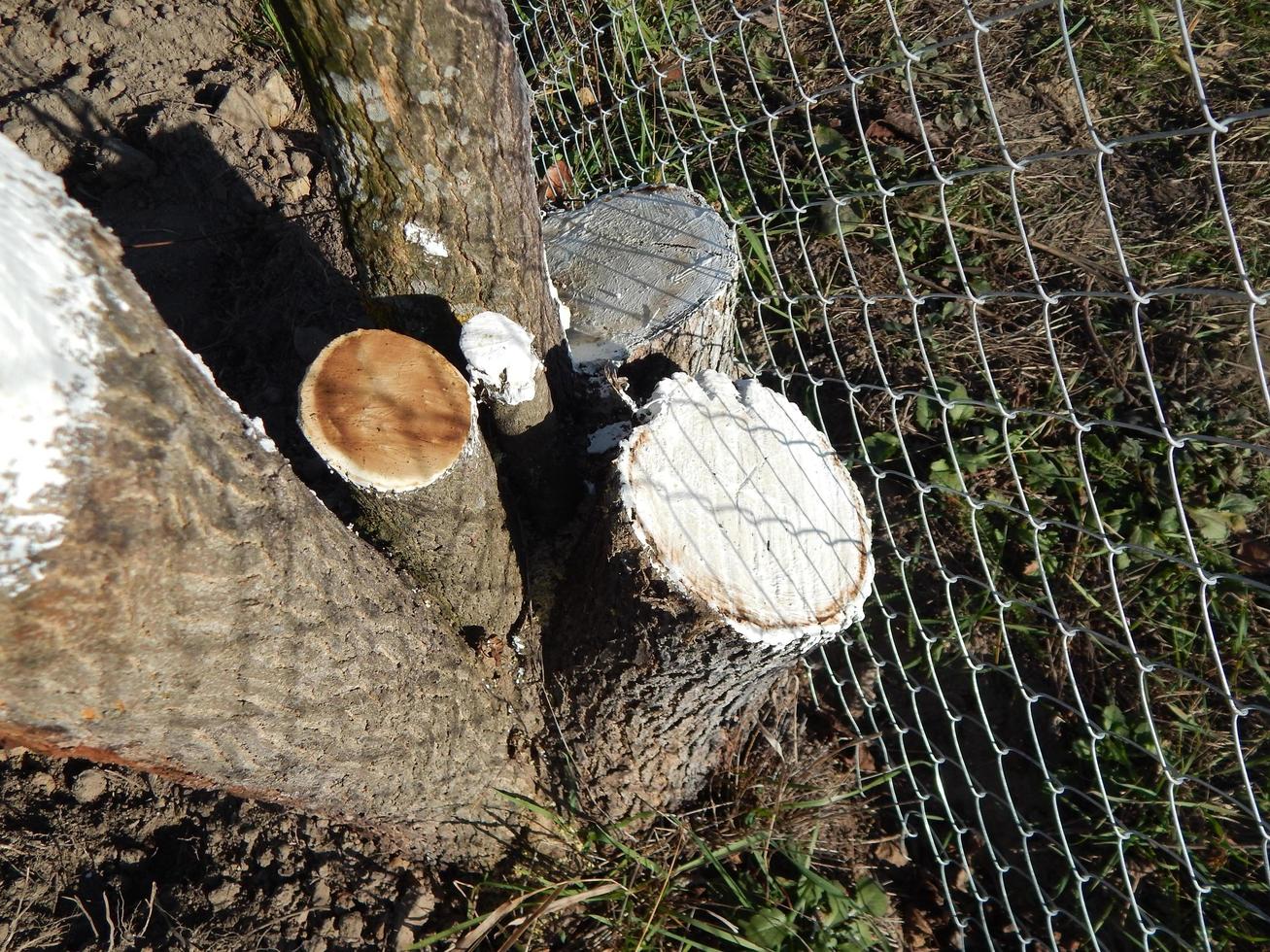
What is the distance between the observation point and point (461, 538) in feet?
5.04

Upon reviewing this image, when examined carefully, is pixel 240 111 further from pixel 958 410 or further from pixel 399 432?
pixel 958 410

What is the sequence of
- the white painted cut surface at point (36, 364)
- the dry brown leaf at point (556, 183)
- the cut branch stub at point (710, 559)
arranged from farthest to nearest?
the dry brown leaf at point (556, 183) < the cut branch stub at point (710, 559) < the white painted cut surface at point (36, 364)

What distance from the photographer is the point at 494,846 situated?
70.9 inches

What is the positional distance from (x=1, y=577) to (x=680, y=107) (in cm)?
270

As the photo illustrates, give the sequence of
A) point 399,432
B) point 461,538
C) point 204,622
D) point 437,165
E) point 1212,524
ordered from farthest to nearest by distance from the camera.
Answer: point 1212,524
point 461,538
point 437,165
point 399,432
point 204,622

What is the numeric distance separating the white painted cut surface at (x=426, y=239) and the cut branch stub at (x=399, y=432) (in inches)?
9.1

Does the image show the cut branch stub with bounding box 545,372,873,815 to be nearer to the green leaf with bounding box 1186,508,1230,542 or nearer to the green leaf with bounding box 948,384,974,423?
the green leaf with bounding box 948,384,974,423

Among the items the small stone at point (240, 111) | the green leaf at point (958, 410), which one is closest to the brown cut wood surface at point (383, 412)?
the green leaf at point (958, 410)

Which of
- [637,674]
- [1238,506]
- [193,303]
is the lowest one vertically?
[1238,506]

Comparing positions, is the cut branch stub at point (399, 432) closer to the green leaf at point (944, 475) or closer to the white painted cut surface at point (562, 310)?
the white painted cut surface at point (562, 310)

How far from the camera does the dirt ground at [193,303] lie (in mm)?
1744

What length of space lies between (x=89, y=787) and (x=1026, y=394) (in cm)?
259

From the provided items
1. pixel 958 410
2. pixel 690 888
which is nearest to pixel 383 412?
pixel 690 888

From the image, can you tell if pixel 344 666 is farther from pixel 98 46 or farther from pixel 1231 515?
pixel 98 46
